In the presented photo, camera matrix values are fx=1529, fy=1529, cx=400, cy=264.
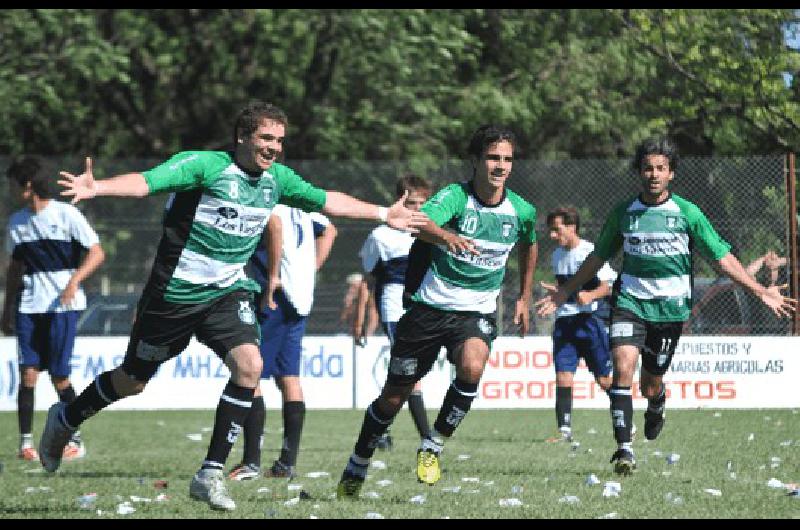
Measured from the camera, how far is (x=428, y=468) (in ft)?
27.4

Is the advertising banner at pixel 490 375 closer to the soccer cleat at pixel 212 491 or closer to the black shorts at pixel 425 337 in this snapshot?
the black shorts at pixel 425 337

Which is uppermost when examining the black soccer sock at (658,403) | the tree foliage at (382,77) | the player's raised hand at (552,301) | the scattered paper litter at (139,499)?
the tree foliage at (382,77)

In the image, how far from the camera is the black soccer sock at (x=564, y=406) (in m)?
13.5

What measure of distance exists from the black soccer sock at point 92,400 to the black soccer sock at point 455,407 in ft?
5.89

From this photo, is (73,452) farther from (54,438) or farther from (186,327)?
(186,327)

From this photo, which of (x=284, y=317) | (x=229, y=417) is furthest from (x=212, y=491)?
(x=284, y=317)

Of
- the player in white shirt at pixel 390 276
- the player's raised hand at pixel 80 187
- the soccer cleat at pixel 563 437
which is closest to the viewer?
the player's raised hand at pixel 80 187

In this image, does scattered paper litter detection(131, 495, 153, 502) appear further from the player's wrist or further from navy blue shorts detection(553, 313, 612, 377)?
navy blue shorts detection(553, 313, 612, 377)

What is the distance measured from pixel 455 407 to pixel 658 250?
2242 mm

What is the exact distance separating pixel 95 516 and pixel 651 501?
9.16ft

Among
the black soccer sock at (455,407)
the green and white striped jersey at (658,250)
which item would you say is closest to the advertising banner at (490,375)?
the green and white striped jersey at (658,250)

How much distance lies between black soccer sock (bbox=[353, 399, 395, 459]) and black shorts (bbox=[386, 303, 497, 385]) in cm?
19

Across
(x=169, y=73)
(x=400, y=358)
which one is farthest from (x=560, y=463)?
(x=169, y=73)

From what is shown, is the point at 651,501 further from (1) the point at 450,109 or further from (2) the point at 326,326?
(1) the point at 450,109
